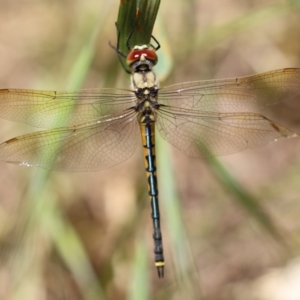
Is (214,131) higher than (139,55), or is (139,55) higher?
(139,55)

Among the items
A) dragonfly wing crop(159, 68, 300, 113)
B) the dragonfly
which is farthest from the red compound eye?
dragonfly wing crop(159, 68, 300, 113)

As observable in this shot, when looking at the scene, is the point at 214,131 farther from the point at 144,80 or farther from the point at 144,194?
the point at 144,194

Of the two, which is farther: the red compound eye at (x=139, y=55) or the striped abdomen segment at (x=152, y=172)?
the striped abdomen segment at (x=152, y=172)

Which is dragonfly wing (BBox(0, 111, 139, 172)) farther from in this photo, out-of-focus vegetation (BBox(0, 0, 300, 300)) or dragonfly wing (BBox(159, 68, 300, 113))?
dragonfly wing (BBox(159, 68, 300, 113))

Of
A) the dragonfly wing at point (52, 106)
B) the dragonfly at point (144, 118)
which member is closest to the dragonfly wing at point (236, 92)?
the dragonfly at point (144, 118)

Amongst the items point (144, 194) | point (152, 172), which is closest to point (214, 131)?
point (152, 172)

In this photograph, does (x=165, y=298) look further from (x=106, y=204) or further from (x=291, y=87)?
(x=291, y=87)

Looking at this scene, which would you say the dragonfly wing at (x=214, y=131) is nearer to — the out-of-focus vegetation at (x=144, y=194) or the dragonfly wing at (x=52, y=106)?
the out-of-focus vegetation at (x=144, y=194)

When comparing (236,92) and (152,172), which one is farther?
(152,172)
